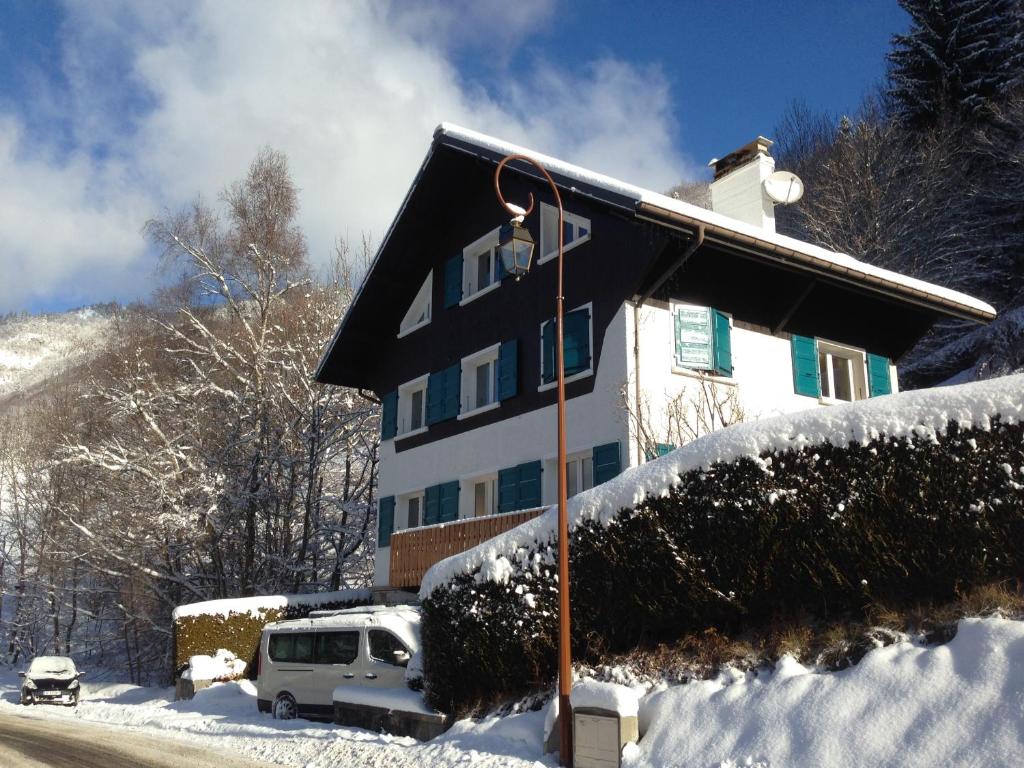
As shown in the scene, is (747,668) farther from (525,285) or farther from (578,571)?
(525,285)

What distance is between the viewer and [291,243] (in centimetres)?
3088

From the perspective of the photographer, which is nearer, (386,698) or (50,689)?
(386,698)

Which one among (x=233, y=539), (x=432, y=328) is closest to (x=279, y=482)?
(x=233, y=539)

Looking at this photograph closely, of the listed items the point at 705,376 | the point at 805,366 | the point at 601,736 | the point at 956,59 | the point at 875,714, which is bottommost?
the point at 601,736

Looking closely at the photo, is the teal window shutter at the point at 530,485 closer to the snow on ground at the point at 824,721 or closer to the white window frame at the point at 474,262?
the white window frame at the point at 474,262

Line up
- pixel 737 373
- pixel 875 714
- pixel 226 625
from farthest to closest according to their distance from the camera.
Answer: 1. pixel 226 625
2. pixel 737 373
3. pixel 875 714

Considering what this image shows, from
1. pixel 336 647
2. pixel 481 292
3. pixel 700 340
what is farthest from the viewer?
pixel 481 292

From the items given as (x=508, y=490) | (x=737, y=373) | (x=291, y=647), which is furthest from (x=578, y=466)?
(x=291, y=647)

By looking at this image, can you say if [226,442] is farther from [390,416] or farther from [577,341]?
[577,341]

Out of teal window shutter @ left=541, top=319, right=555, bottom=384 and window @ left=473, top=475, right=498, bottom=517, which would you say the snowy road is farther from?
teal window shutter @ left=541, top=319, right=555, bottom=384

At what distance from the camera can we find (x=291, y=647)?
15.6 metres

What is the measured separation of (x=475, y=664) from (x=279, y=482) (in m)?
20.3

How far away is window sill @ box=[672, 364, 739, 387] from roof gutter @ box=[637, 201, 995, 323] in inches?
91.1

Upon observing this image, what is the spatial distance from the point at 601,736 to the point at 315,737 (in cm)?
499
